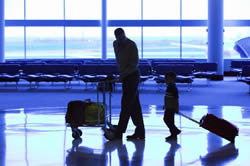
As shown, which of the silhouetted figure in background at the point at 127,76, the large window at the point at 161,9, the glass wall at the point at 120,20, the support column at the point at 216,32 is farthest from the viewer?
the large window at the point at 161,9

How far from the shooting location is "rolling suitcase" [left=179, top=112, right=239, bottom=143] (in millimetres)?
7598

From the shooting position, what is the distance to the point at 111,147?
7285 millimetres

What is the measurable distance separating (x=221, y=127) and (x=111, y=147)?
5.13ft

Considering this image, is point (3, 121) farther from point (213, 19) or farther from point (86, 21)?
point (86, 21)

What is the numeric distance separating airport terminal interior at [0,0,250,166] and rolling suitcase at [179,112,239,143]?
27mm

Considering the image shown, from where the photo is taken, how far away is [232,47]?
2933 cm

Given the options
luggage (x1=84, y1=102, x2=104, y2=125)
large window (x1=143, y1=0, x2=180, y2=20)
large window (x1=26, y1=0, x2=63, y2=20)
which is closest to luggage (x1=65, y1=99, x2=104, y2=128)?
luggage (x1=84, y1=102, x2=104, y2=125)

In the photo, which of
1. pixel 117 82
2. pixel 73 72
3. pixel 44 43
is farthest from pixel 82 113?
pixel 44 43

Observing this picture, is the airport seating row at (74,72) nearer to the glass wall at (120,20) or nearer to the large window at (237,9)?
the glass wall at (120,20)

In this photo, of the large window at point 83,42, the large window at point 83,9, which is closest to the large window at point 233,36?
the large window at point 83,9

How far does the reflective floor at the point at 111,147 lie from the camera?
639 centimetres

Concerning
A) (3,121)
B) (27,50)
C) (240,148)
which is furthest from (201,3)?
(240,148)

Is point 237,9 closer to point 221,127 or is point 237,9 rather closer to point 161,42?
point 161,42

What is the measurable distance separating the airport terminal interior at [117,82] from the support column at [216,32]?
4 centimetres
